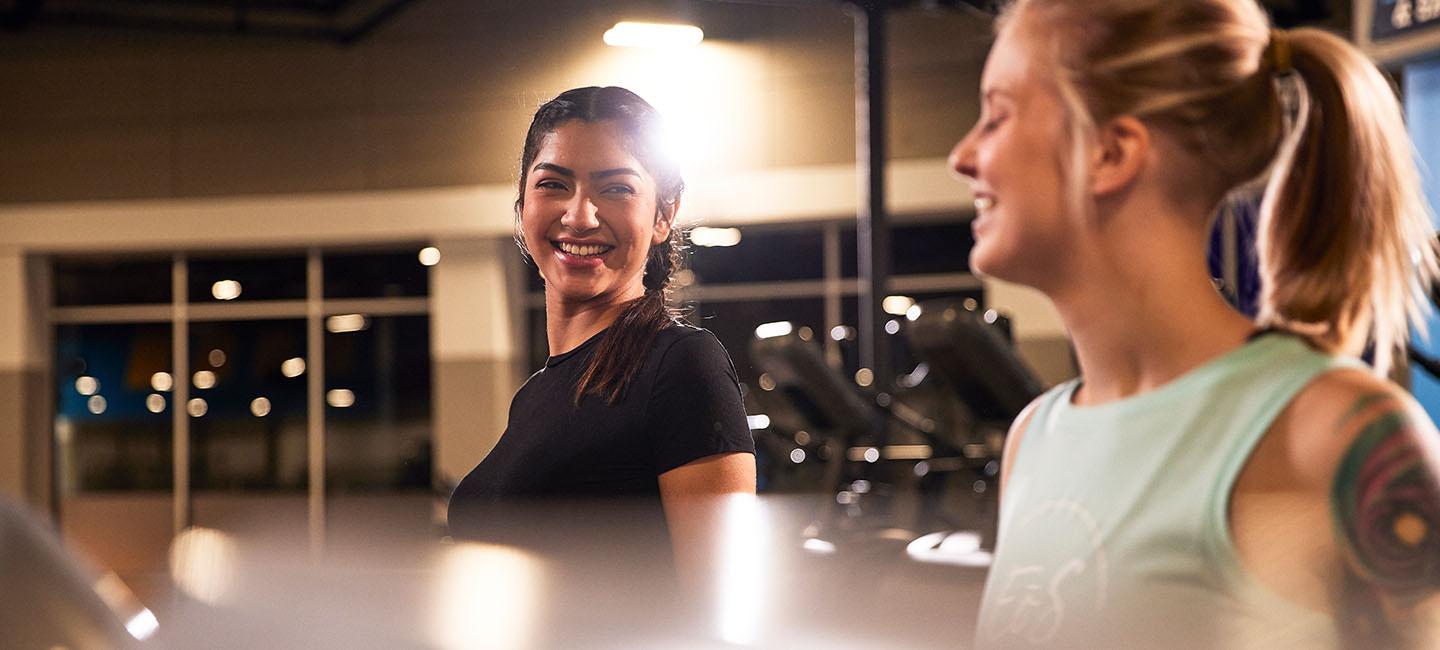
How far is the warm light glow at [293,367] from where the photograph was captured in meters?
0.41

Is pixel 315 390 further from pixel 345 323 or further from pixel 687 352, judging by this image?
pixel 687 352

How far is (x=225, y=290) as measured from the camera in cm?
41

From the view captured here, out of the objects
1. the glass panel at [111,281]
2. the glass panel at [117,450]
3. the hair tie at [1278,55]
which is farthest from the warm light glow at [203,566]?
the hair tie at [1278,55]

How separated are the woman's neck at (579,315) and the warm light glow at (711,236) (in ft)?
0.08

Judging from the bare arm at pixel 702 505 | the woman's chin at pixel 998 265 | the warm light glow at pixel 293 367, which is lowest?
the bare arm at pixel 702 505

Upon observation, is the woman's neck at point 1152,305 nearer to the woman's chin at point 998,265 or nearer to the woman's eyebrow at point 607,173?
the woman's chin at point 998,265

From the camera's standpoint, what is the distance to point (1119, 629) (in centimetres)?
35

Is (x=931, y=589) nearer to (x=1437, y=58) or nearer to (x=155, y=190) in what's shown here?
(x=155, y=190)

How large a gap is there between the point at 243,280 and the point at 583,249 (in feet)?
0.39

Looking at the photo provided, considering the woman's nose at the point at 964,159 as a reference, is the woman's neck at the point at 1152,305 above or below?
below

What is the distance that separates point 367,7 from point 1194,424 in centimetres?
29

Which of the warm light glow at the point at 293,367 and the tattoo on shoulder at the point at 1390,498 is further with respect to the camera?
the warm light glow at the point at 293,367

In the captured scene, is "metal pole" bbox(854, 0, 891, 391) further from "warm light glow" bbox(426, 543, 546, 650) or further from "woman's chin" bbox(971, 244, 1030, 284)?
"warm light glow" bbox(426, 543, 546, 650)

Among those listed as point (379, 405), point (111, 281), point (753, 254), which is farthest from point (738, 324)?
point (111, 281)
